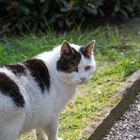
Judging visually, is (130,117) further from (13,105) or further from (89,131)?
(13,105)

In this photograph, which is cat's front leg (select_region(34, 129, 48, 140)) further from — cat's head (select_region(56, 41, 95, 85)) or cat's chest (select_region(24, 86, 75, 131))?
cat's head (select_region(56, 41, 95, 85))

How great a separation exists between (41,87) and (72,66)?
0.85 feet

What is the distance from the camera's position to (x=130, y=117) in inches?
176

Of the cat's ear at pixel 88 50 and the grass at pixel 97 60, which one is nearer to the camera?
the cat's ear at pixel 88 50

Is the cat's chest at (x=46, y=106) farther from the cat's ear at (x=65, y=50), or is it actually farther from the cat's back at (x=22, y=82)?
the cat's ear at (x=65, y=50)

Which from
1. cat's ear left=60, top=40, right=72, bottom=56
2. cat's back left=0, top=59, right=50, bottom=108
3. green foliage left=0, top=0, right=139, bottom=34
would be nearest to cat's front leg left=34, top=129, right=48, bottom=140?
cat's back left=0, top=59, right=50, bottom=108

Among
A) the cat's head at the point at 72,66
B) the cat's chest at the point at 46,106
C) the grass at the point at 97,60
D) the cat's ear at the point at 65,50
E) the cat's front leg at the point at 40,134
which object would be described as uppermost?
the cat's ear at the point at 65,50

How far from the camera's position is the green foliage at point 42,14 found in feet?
20.5

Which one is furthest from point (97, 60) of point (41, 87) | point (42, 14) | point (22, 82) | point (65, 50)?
point (22, 82)

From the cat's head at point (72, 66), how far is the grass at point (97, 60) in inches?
21.1

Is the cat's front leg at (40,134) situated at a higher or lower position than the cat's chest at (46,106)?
lower

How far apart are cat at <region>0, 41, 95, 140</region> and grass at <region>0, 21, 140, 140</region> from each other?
0.42 metres

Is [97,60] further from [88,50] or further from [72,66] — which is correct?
[72,66]

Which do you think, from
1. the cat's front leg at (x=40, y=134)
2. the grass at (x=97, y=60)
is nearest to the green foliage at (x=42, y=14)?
the grass at (x=97, y=60)
